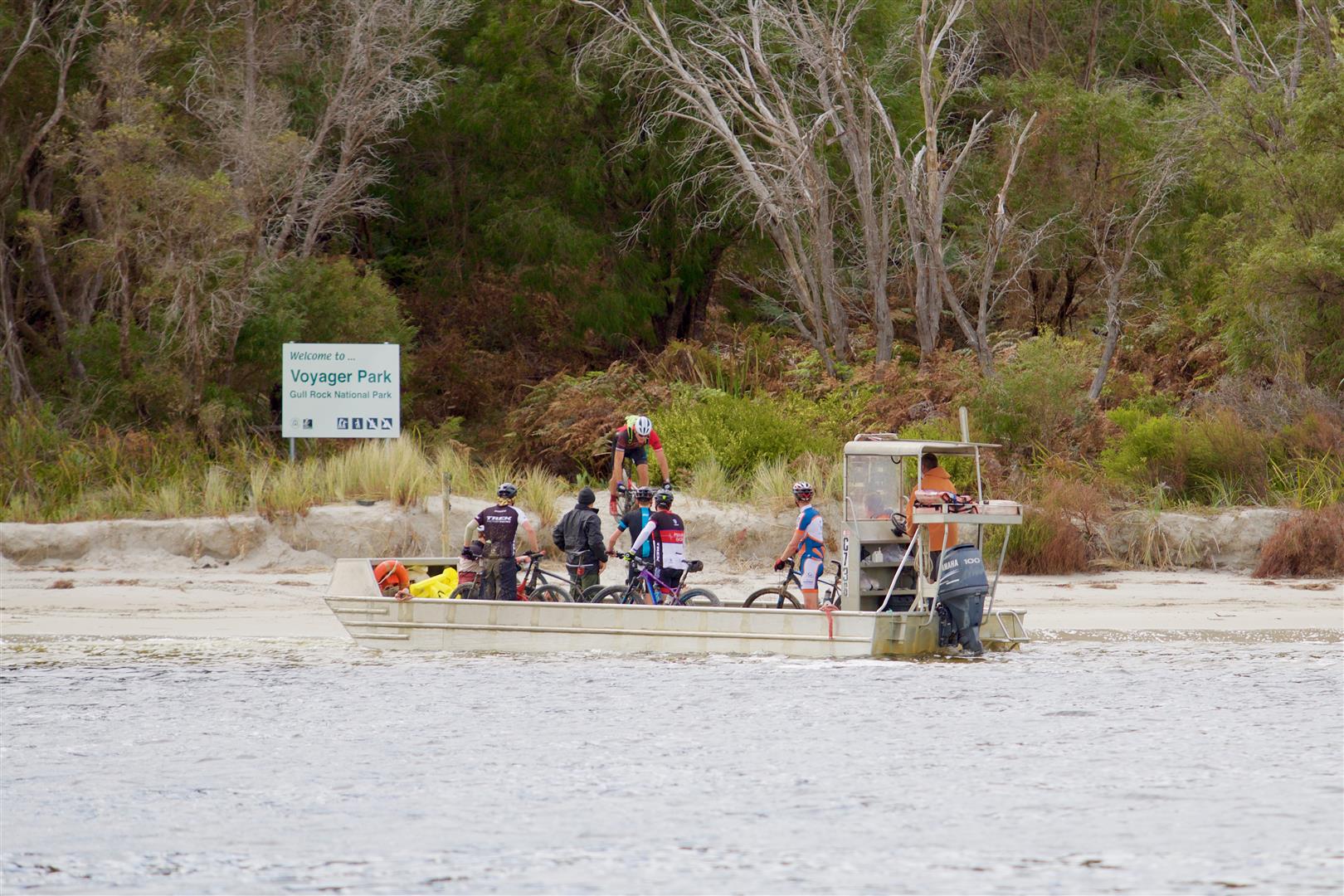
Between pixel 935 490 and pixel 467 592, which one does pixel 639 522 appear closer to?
pixel 467 592

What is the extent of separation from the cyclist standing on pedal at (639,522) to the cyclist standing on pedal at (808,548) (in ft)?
4.07

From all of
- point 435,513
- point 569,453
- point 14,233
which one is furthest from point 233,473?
point 14,233

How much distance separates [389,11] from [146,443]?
9506 mm

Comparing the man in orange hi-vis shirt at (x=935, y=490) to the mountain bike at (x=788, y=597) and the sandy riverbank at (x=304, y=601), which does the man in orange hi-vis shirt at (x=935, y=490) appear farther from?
the sandy riverbank at (x=304, y=601)

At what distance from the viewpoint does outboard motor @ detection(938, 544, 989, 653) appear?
1531 cm

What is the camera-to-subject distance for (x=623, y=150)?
32438 millimetres

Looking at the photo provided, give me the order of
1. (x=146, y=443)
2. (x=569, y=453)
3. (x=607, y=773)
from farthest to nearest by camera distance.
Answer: (x=569, y=453)
(x=146, y=443)
(x=607, y=773)

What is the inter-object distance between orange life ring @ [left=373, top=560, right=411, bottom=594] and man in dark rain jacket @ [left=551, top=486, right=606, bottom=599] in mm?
1612

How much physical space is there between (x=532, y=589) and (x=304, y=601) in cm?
395

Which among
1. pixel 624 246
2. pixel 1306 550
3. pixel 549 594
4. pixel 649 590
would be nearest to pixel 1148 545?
pixel 1306 550

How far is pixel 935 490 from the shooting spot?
1560 cm

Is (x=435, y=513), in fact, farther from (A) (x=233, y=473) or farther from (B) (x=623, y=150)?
(B) (x=623, y=150)

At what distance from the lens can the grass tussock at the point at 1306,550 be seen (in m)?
21.1

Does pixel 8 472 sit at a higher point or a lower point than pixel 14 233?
lower
